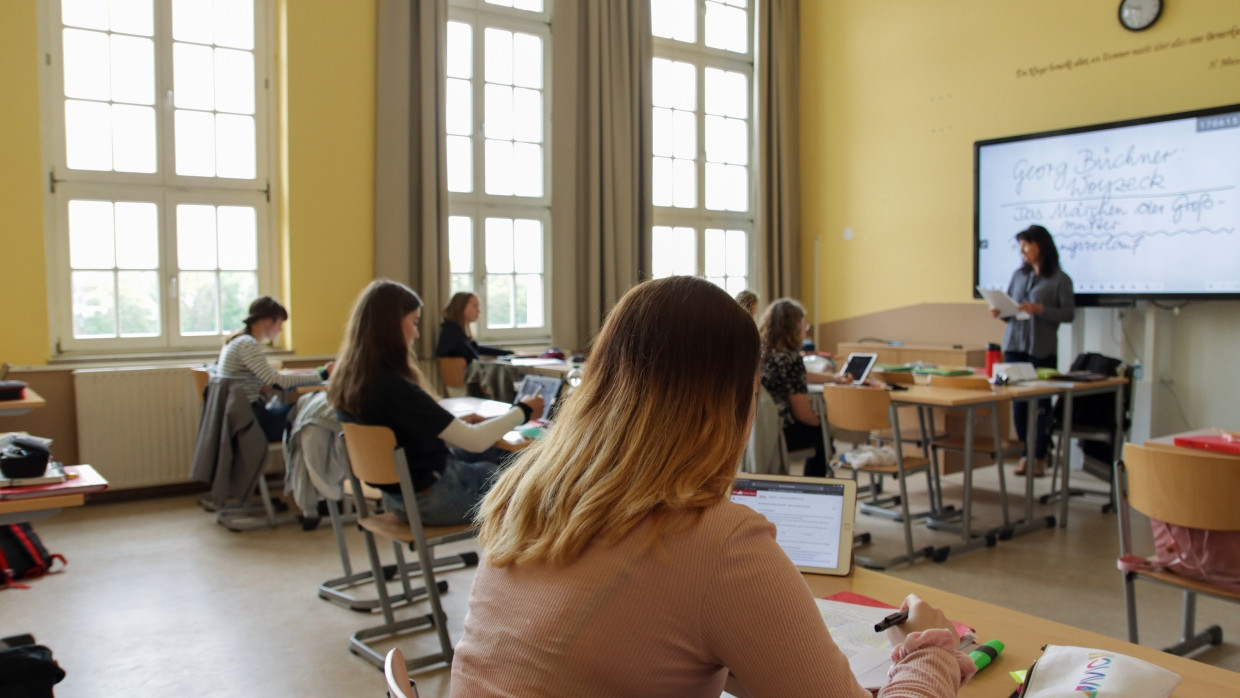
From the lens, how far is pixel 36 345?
509cm

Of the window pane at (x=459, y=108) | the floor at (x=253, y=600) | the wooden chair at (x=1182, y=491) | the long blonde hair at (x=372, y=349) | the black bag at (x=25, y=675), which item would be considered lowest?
the floor at (x=253, y=600)

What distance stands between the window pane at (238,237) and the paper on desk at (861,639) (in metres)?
5.16

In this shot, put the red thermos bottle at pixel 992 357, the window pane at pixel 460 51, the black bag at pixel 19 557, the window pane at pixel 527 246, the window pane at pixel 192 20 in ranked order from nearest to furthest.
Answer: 1. the black bag at pixel 19 557
2. the red thermos bottle at pixel 992 357
3. the window pane at pixel 192 20
4. the window pane at pixel 460 51
5. the window pane at pixel 527 246

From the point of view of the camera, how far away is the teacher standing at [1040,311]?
5438 mm

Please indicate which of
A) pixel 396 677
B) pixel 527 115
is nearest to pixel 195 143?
pixel 527 115

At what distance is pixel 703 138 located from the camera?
7.57 meters

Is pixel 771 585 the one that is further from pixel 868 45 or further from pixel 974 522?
pixel 868 45

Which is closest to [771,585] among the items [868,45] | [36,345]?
[36,345]

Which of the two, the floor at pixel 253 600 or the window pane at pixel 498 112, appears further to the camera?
the window pane at pixel 498 112

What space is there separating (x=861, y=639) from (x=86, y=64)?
5606mm

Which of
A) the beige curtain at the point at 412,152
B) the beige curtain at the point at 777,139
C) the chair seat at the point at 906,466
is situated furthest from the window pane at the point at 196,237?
the beige curtain at the point at 777,139

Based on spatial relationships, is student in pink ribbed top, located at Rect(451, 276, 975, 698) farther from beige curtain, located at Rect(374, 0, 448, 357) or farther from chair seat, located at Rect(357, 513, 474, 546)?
beige curtain, located at Rect(374, 0, 448, 357)

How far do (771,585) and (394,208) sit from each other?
5419 millimetres

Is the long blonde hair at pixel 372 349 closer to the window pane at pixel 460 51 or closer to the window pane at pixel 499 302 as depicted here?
the window pane at pixel 499 302
